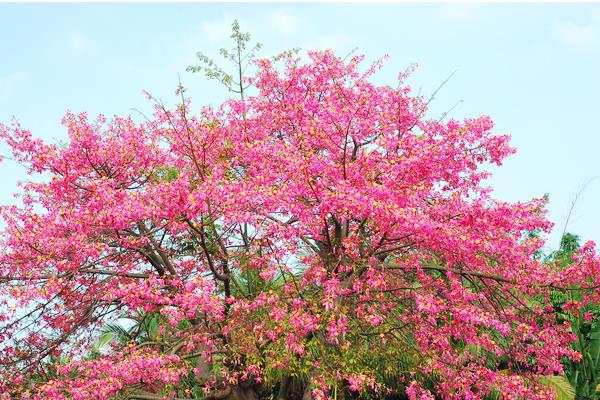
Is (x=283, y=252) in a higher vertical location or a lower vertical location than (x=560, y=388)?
higher

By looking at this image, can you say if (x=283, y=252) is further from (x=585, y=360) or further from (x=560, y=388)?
(x=585, y=360)

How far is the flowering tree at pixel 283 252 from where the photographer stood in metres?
10.0

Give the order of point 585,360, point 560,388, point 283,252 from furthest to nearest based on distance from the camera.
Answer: point 585,360
point 560,388
point 283,252

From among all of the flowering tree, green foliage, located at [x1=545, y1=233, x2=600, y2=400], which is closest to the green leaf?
green foliage, located at [x1=545, y1=233, x2=600, y2=400]

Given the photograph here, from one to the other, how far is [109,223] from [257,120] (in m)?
4.56

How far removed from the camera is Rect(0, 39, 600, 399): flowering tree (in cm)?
1001

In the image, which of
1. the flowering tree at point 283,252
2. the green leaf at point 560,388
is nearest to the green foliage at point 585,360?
the green leaf at point 560,388

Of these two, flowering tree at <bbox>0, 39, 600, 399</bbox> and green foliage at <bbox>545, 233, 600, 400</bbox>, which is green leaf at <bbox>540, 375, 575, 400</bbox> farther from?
flowering tree at <bbox>0, 39, 600, 399</bbox>

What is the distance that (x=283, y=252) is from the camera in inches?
420

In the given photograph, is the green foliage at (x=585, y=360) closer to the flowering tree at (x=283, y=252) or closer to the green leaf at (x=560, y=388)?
the green leaf at (x=560, y=388)

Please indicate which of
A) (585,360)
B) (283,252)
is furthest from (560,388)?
(283,252)

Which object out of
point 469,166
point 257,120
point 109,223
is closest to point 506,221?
point 469,166

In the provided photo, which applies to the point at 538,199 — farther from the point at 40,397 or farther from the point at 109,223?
the point at 40,397

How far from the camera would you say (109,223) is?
10117 mm
